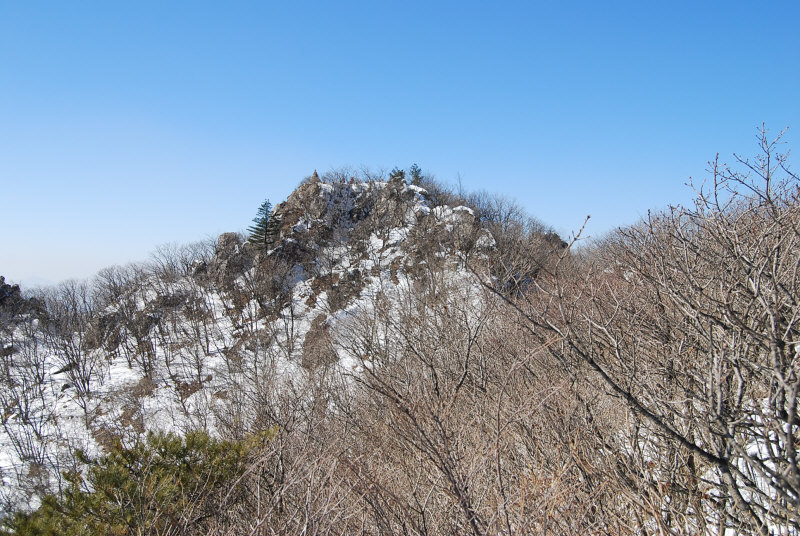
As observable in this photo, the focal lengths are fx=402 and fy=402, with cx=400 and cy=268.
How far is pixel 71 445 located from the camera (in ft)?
84.5

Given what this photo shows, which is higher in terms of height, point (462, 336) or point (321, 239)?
point (321, 239)

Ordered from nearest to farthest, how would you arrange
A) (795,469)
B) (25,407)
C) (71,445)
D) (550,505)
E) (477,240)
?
(795,469), (550,505), (71,445), (25,407), (477,240)

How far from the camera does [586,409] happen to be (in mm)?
4609

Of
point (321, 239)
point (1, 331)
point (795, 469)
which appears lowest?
point (795, 469)

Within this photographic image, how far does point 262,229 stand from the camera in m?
35.6

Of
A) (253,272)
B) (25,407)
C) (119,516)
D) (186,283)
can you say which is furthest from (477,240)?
(25,407)

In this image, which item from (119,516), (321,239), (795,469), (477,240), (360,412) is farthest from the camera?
(321,239)

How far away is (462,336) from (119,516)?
9331 millimetres

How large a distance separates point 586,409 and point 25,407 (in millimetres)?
38879

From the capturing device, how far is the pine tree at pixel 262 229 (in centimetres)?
3544

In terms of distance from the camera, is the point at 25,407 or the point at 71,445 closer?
the point at 71,445

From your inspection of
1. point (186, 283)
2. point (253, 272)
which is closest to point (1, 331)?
point (186, 283)

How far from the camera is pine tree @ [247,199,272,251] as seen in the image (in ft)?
116

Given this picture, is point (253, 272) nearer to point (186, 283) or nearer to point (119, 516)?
point (186, 283)
